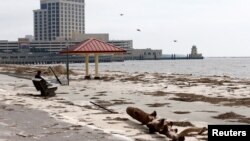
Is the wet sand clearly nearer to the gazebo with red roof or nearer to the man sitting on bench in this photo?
the man sitting on bench

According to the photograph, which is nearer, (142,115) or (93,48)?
(142,115)

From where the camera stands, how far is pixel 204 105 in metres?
19.0

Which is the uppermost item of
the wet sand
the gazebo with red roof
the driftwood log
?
the gazebo with red roof

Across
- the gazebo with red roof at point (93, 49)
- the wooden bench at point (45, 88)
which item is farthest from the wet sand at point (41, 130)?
the gazebo with red roof at point (93, 49)

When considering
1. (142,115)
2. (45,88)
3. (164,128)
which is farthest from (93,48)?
(164,128)

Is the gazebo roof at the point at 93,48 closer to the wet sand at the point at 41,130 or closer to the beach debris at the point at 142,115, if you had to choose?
the wet sand at the point at 41,130

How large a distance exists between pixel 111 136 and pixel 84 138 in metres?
0.70

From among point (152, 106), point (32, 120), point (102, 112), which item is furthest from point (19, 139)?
point (152, 106)

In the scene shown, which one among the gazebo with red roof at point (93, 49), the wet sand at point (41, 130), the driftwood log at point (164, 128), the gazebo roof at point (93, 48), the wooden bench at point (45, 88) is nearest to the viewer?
the driftwood log at point (164, 128)

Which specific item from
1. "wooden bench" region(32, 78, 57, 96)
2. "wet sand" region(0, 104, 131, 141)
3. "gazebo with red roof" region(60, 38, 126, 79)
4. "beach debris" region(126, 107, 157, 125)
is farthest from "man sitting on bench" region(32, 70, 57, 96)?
"gazebo with red roof" region(60, 38, 126, 79)

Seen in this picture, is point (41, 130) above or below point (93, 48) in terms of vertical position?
below

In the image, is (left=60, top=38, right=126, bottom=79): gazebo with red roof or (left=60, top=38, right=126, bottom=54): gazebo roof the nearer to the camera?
(left=60, top=38, right=126, bottom=79): gazebo with red roof

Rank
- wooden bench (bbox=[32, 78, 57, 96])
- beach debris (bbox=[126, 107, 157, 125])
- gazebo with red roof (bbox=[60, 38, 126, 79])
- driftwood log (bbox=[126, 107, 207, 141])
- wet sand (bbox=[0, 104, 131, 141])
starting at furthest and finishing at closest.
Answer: gazebo with red roof (bbox=[60, 38, 126, 79]), wooden bench (bbox=[32, 78, 57, 96]), beach debris (bbox=[126, 107, 157, 125]), wet sand (bbox=[0, 104, 131, 141]), driftwood log (bbox=[126, 107, 207, 141])

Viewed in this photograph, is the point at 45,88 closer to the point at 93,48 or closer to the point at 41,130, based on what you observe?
the point at 41,130
